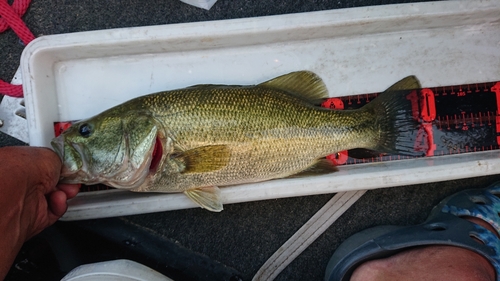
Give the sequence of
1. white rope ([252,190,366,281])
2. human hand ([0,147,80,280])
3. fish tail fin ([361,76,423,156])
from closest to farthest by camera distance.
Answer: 1. human hand ([0,147,80,280])
2. fish tail fin ([361,76,423,156])
3. white rope ([252,190,366,281])

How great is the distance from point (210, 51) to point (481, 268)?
1.66 meters

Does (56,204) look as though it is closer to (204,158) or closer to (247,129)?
(204,158)

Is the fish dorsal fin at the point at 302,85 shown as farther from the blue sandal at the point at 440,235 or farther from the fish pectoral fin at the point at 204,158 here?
the blue sandal at the point at 440,235

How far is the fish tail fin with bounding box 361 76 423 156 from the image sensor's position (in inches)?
65.7

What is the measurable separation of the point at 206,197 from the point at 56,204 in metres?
0.59

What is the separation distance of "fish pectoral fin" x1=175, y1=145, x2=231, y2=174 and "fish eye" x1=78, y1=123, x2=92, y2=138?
35cm

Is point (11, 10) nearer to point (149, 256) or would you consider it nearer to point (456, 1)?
point (149, 256)

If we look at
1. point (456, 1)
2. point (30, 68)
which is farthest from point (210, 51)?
point (456, 1)

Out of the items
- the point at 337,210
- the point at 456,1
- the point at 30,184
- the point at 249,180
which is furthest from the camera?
the point at 337,210

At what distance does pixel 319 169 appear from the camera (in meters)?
1.71

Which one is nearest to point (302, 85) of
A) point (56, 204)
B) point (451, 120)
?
Result: point (451, 120)

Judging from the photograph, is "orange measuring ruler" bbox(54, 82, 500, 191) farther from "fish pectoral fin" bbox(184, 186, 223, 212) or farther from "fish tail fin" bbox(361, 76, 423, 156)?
"fish pectoral fin" bbox(184, 186, 223, 212)

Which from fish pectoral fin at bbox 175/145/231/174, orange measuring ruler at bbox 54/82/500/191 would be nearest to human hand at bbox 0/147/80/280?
fish pectoral fin at bbox 175/145/231/174

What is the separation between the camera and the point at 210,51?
1896 mm
